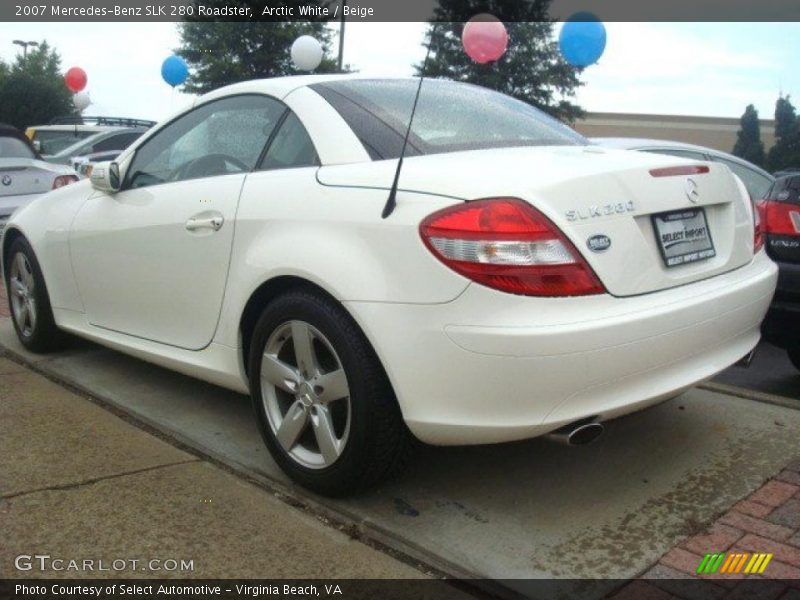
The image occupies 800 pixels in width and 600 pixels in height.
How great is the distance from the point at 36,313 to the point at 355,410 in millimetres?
2768

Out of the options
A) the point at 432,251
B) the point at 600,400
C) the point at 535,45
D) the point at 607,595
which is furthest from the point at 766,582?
the point at 535,45

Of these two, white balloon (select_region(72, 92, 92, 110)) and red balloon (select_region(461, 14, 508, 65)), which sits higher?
red balloon (select_region(461, 14, 508, 65))

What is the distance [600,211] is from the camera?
2.71 meters

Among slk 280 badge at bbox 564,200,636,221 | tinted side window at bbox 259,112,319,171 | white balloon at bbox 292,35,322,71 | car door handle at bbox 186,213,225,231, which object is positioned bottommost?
car door handle at bbox 186,213,225,231

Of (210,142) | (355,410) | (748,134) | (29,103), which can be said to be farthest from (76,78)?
(748,134)

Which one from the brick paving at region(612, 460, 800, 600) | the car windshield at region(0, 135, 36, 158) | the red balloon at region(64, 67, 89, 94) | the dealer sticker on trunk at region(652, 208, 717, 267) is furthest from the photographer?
the red balloon at region(64, 67, 89, 94)

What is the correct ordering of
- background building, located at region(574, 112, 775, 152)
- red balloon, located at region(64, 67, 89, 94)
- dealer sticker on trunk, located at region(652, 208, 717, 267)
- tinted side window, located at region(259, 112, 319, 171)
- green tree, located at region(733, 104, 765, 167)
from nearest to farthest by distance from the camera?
dealer sticker on trunk, located at region(652, 208, 717, 267), tinted side window, located at region(259, 112, 319, 171), red balloon, located at region(64, 67, 89, 94), green tree, located at region(733, 104, 765, 167), background building, located at region(574, 112, 775, 152)

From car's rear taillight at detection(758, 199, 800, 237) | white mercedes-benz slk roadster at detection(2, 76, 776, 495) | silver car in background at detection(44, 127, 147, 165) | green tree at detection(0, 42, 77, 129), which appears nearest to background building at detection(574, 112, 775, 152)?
green tree at detection(0, 42, 77, 129)

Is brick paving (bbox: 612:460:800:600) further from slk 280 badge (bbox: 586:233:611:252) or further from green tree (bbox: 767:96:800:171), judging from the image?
green tree (bbox: 767:96:800:171)

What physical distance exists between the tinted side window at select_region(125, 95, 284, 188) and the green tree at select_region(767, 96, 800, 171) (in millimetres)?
A: 35398

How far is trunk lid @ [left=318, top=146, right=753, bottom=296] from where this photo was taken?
2654mm

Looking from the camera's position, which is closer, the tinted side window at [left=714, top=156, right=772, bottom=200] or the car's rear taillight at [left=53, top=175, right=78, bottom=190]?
the tinted side window at [left=714, top=156, right=772, bottom=200]

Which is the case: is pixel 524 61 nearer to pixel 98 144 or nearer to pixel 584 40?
pixel 584 40

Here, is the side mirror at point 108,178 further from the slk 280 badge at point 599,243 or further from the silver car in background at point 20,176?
the silver car in background at point 20,176
